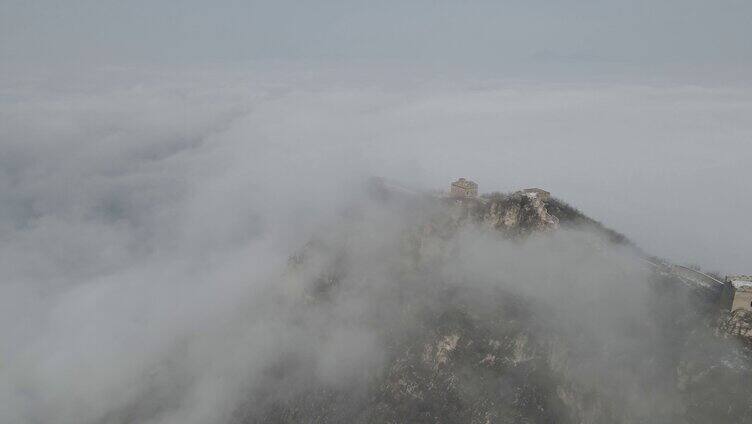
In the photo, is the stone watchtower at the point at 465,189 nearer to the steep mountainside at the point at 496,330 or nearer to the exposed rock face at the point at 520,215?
the steep mountainside at the point at 496,330

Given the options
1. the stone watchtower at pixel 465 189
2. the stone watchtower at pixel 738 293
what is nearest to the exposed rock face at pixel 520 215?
the stone watchtower at pixel 465 189

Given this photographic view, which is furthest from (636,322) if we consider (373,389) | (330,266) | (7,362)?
(7,362)

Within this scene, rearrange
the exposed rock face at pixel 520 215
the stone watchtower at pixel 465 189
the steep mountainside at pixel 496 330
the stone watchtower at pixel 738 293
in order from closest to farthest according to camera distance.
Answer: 1. the stone watchtower at pixel 738 293
2. the steep mountainside at pixel 496 330
3. the exposed rock face at pixel 520 215
4. the stone watchtower at pixel 465 189

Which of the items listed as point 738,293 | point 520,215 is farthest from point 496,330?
point 738,293

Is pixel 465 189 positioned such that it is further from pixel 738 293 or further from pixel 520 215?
pixel 738 293

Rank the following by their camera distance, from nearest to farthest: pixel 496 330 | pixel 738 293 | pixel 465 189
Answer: pixel 738 293 < pixel 496 330 < pixel 465 189

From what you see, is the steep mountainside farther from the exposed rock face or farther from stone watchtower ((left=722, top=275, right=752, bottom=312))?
stone watchtower ((left=722, top=275, right=752, bottom=312))

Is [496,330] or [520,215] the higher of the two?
[520,215]

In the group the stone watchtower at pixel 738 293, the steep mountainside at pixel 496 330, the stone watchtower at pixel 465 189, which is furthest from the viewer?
the stone watchtower at pixel 465 189

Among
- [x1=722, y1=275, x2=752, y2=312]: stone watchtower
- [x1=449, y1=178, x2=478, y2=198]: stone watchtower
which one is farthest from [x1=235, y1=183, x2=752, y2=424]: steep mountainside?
[x1=722, y1=275, x2=752, y2=312]: stone watchtower
